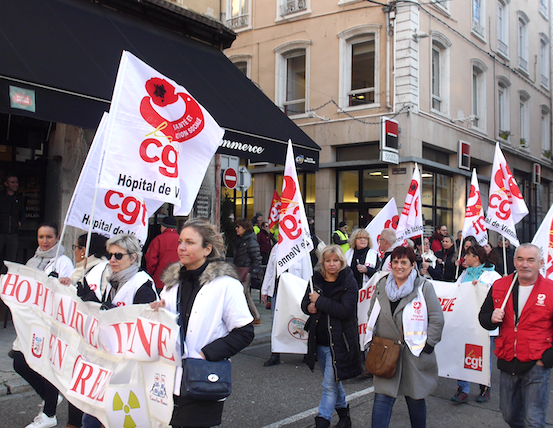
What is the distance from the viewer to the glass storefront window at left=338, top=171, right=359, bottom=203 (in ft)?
60.8

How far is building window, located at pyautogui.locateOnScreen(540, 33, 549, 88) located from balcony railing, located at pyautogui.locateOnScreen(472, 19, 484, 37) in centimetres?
897

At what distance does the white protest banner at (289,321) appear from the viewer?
665 centimetres

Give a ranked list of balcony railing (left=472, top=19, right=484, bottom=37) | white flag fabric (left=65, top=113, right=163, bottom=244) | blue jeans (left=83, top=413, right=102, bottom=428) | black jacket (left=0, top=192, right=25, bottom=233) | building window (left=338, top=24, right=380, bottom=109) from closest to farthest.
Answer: blue jeans (left=83, top=413, right=102, bottom=428)
white flag fabric (left=65, top=113, right=163, bottom=244)
black jacket (left=0, top=192, right=25, bottom=233)
building window (left=338, top=24, right=380, bottom=109)
balcony railing (left=472, top=19, right=484, bottom=37)

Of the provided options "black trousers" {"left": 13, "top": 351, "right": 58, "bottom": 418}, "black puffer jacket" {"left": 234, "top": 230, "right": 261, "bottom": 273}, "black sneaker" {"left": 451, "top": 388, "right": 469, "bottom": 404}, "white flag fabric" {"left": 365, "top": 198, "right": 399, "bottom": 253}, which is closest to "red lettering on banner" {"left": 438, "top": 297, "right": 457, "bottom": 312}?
"black sneaker" {"left": 451, "top": 388, "right": 469, "bottom": 404}

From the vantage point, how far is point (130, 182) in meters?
3.82

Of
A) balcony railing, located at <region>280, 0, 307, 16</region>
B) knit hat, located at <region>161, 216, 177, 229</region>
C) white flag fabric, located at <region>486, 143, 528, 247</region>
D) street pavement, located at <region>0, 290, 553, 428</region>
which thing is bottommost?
street pavement, located at <region>0, 290, 553, 428</region>

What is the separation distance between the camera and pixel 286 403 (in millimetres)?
5340

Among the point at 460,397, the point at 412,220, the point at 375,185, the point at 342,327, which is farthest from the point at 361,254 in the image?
the point at 375,185

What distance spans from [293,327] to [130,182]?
3601mm

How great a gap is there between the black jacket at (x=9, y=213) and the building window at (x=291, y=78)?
12890 mm

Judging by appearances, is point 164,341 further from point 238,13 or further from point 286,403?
point 238,13

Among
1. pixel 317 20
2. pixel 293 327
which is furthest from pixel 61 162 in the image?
pixel 317 20

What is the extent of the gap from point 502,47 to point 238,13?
1224cm

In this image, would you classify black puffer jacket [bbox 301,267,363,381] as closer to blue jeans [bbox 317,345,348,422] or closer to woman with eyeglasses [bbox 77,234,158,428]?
blue jeans [bbox 317,345,348,422]
